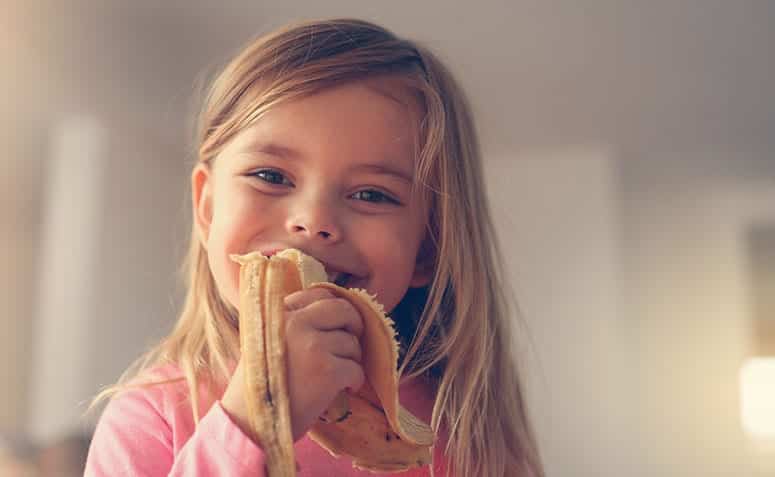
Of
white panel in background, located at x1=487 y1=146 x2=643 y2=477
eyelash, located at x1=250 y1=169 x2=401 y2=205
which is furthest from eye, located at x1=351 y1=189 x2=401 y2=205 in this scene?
white panel in background, located at x1=487 y1=146 x2=643 y2=477

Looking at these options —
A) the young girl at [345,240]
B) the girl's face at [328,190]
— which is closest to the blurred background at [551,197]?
the young girl at [345,240]

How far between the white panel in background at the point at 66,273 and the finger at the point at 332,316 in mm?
661

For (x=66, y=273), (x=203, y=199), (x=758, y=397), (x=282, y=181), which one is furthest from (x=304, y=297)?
(x=758, y=397)

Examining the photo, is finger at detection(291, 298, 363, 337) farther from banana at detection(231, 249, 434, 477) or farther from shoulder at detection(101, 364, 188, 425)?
shoulder at detection(101, 364, 188, 425)

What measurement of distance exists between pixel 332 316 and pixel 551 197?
28.2 inches

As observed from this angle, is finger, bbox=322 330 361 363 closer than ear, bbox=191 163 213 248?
Yes

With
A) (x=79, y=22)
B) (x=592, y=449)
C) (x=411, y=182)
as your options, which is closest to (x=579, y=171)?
(x=592, y=449)

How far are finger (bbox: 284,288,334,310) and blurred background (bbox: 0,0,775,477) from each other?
0.55 m

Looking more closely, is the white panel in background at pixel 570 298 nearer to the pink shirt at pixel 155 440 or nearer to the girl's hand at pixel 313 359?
the pink shirt at pixel 155 440

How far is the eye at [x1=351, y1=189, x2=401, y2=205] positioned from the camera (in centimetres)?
61

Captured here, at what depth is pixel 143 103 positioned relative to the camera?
3.75 ft

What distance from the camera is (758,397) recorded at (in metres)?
1.07

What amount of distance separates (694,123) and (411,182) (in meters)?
0.65

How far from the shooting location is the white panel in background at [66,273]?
40.8 inches
